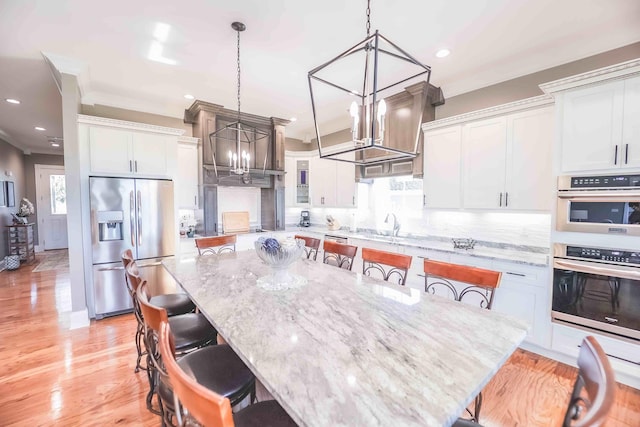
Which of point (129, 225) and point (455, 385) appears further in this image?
point (129, 225)

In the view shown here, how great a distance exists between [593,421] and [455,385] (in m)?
0.34

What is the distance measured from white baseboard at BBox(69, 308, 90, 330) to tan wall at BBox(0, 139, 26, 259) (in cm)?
455

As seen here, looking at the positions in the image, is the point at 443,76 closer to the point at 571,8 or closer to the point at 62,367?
the point at 571,8

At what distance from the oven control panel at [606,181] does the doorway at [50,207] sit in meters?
10.5

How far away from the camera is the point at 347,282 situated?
1.96m

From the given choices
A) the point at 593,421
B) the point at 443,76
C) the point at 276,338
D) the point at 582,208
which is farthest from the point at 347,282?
the point at 443,76

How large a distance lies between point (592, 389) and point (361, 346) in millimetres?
654

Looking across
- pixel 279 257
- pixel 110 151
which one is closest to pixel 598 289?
pixel 279 257

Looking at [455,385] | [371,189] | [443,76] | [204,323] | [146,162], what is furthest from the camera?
[371,189]

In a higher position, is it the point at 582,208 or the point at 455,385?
the point at 582,208

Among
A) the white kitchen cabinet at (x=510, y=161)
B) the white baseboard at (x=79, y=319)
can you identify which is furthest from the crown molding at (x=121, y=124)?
the white kitchen cabinet at (x=510, y=161)

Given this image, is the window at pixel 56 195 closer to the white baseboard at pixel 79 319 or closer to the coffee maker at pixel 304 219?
the white baseboard at pixel 79 319

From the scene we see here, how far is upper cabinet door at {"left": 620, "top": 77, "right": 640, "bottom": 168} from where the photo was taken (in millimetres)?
2107

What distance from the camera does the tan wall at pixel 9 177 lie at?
591cm
